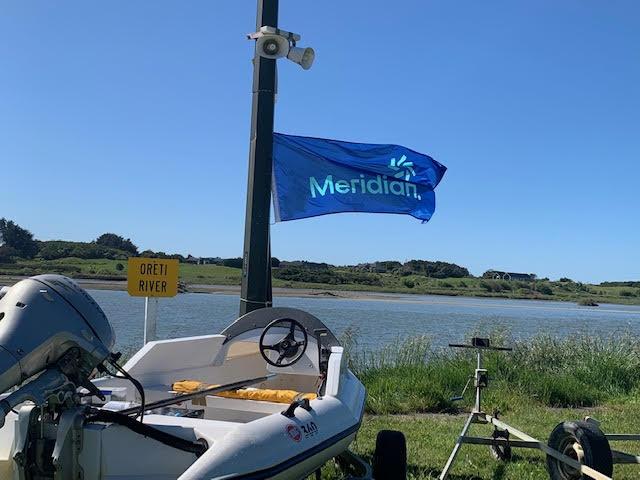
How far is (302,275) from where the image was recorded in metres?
38.6

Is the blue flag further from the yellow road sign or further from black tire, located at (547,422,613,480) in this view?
black tire, located at (547,422,613,480)

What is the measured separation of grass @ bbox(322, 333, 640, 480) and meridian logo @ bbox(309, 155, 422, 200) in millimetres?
2565

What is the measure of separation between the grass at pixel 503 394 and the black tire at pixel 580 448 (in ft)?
1.44

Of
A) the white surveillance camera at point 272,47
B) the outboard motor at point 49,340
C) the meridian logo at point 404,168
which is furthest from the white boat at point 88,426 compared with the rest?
the meridian logo at point 404,168

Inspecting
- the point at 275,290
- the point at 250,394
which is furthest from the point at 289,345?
the point at 275,290

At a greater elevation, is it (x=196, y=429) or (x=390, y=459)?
(x=196, y=429)

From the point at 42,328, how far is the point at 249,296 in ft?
11.6

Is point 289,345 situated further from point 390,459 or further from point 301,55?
point 301,55

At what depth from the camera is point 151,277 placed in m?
7.32

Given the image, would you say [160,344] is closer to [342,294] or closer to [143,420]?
[143,420]

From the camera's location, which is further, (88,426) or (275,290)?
(275,290)

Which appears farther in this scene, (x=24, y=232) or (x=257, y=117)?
(x=24, y=232)

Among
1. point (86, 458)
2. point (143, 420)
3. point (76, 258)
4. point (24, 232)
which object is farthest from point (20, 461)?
point (76, 258)

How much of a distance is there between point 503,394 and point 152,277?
5.09 meters
